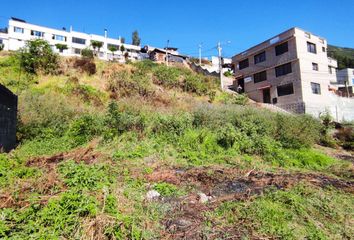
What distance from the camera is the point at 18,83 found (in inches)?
548

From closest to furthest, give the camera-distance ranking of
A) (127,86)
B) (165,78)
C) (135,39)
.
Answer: (127,86) < (165,78) < (135,39)

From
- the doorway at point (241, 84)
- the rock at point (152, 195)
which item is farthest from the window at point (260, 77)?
the rock at point (152, 195)

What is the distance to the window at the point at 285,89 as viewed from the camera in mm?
21969

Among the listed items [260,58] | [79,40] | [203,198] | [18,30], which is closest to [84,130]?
[203,198]

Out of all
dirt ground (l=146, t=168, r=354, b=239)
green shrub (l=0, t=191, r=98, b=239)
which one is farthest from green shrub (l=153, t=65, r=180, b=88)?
green shrub (l=0, t=191, r=98, b=239)

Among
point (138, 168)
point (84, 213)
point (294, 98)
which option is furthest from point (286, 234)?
point (294, 98)

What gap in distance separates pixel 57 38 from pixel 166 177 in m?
46.0

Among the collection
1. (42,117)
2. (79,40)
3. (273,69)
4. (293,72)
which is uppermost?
(79,40)

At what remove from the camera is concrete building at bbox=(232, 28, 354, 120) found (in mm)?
21109

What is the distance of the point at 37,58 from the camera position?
628 inches

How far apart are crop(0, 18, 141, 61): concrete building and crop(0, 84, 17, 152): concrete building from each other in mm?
26088

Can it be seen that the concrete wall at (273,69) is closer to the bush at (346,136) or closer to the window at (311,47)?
the window at (311,47)

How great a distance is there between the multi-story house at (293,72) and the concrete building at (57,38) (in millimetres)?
20881

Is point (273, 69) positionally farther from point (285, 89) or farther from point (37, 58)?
point (37, 58)
